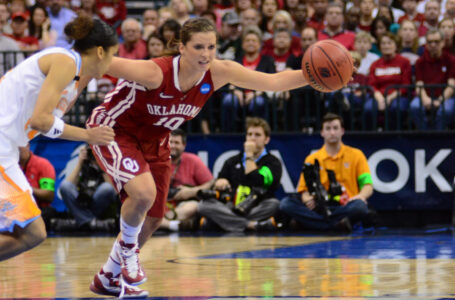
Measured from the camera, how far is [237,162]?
10.9m

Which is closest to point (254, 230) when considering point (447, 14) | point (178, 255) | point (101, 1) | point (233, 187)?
point (233, 187)

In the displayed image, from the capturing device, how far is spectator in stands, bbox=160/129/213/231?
35.8 feet

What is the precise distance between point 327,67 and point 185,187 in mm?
5529

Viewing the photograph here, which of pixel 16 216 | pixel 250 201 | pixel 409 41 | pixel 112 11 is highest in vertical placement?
pixel 112 11

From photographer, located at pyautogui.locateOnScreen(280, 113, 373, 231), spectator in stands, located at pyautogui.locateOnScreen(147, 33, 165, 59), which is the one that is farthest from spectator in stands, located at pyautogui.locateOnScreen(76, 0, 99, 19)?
photographer, located at pyautogui.locateOnScreen(280, 113, 373, 231)

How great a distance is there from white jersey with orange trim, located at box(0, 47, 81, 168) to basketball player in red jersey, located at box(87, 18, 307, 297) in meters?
0.70

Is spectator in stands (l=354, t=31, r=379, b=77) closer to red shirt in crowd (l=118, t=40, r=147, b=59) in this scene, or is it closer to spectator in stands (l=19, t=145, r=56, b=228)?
red shirt in crowd (l=118, t=40, r=147, b=59)

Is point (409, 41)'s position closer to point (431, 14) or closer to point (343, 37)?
point (431, 14)

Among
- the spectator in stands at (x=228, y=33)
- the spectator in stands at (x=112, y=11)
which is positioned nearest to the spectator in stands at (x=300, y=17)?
the spectator in stands at (x=228, y=33)

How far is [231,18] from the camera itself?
43.0 ft

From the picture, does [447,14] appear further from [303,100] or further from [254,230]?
[254,230]

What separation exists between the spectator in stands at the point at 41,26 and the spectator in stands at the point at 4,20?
41cm

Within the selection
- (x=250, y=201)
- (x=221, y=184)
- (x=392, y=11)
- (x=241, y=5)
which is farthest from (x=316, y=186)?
(x=392, y=11)

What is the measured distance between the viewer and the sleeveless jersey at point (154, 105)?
580 centimetres
